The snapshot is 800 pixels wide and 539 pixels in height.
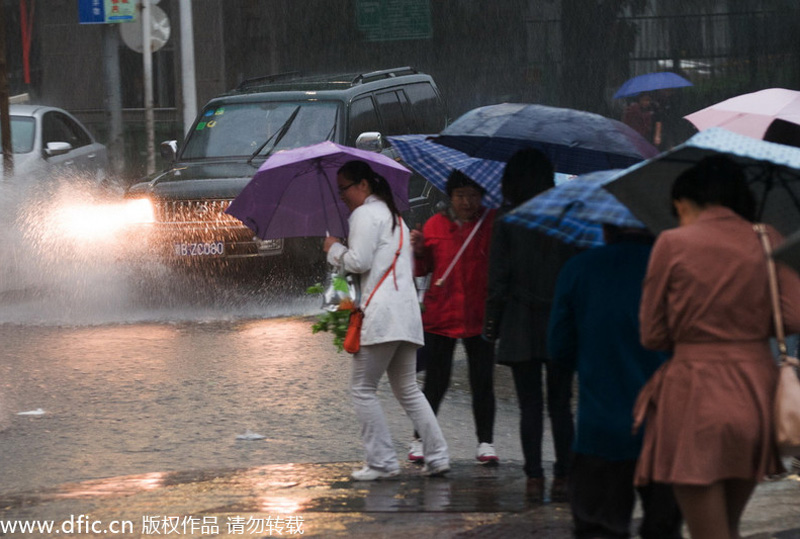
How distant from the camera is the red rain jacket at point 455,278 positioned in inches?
257

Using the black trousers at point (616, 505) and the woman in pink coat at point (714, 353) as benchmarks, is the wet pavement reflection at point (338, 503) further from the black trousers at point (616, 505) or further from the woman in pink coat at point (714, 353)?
the woman in pink coat at point (714, 353)

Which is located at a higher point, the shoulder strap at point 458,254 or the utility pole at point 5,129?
the utility pole at point 5,129

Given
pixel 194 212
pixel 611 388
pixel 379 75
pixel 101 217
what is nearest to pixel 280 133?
pixel 194 212

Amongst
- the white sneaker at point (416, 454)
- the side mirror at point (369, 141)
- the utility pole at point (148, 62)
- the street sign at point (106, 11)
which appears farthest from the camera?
the utility pole at point (148, 62)

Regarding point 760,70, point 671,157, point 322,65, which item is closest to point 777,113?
point 671,157

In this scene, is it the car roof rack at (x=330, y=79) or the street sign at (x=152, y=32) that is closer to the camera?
the car roof rack at (x=330, y=79)

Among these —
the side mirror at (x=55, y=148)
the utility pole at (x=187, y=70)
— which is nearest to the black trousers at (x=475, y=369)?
the side mirror at (x=55, y=148)

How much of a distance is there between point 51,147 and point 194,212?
3.66 metres

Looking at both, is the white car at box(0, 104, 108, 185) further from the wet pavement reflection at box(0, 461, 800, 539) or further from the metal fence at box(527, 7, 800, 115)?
the metal fence at box(527, 7, 800, 115)

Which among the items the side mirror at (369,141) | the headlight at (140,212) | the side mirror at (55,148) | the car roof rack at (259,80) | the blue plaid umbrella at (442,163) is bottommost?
the headlight at (140,212)

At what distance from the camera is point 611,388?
4.27 metres

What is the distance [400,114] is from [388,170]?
727 centimetres

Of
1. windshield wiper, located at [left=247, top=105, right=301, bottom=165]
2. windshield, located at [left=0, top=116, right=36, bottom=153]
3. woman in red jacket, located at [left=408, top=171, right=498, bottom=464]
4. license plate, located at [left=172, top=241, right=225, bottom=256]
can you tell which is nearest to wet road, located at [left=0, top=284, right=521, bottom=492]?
woman in red jacket, located at [left=408, top=171, right=498, bottom=464]

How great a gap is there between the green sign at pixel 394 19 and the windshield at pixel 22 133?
11.0 m
